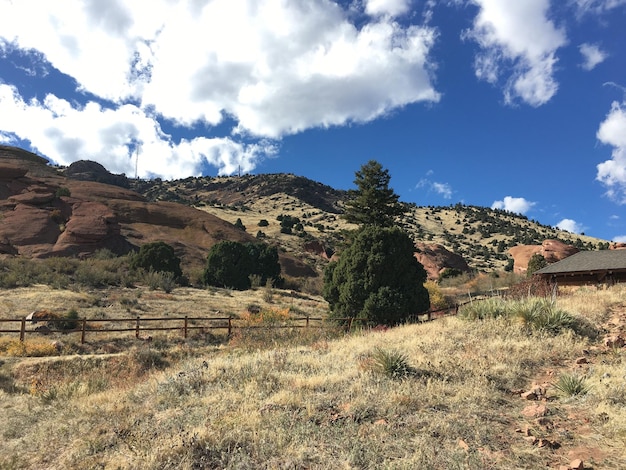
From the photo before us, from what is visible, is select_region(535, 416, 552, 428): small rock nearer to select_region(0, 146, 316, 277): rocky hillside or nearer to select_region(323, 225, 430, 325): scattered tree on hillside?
select_region(323, 225, 430, 325): scattered tree on hillside

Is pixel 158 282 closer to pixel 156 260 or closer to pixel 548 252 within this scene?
pixel 156 260

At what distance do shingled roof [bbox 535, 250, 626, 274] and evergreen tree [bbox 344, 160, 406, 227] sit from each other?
607 inches

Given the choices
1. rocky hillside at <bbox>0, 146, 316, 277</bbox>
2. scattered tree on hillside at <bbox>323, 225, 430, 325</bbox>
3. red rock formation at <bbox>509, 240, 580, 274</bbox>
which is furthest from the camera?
red rock formation at <bbox>509, 240, 580, 274</bbox>

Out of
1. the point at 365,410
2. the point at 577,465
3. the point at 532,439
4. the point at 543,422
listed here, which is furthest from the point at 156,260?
the point at 577,465

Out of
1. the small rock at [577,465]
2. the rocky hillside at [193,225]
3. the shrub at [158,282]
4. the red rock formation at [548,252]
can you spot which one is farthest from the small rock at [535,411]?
the red rock formation at [548,252]

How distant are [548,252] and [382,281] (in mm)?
37465

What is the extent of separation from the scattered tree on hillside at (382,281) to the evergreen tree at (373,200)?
19999mm

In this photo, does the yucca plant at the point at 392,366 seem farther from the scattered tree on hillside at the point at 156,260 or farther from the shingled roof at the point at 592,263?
the scattered tree on hillside at the point at 156,260

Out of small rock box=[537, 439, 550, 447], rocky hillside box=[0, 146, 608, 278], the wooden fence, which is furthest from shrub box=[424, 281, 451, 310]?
small rock box=[537, 439, 550, 447]

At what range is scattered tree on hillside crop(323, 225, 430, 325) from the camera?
19344mm

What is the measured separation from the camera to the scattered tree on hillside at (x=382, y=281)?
19344mm

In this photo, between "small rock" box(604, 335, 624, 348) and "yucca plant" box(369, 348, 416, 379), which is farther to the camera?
"small rock" box(604, 335, 624, 348)

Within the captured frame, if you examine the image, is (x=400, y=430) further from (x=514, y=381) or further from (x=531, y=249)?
(x=531, y=249)

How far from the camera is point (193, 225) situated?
2317 inches
